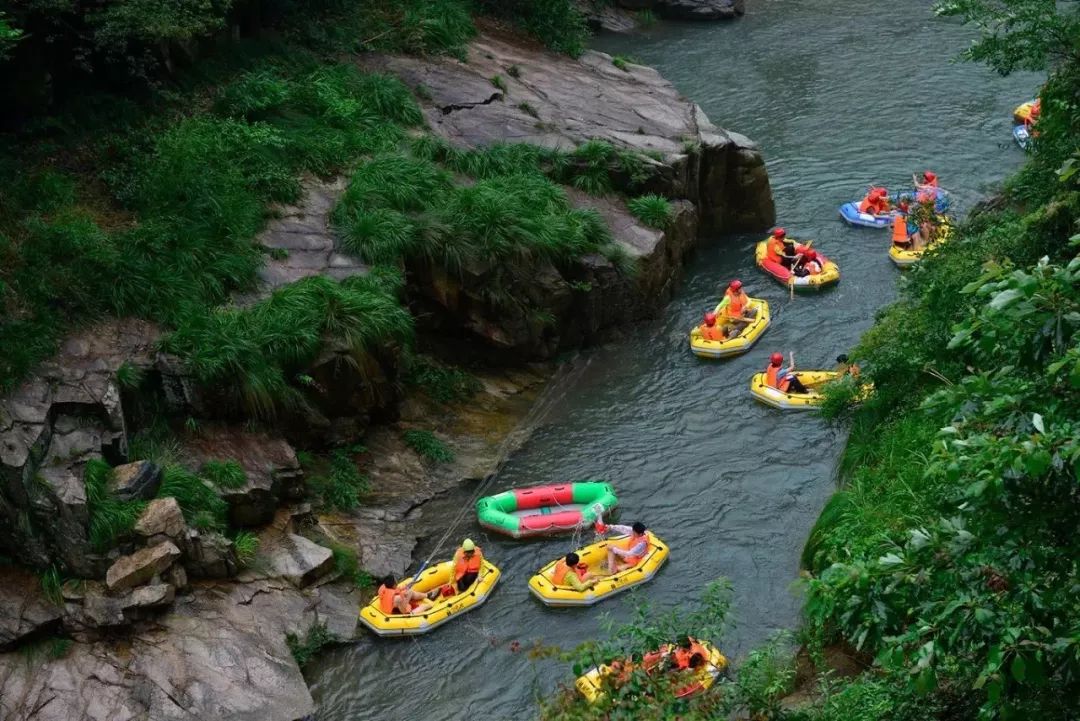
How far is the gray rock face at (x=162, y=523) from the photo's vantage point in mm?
12930

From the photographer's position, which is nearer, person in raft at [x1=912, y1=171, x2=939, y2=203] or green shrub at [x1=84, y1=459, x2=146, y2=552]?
green shrub at [x1=84, y1=459, x2=146, y2=552]

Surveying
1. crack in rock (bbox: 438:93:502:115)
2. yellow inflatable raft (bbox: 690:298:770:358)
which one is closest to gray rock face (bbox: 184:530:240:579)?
yellow inflatable raft (bbox: 690:298:770:358)

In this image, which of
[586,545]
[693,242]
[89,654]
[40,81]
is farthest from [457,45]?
[89,654]

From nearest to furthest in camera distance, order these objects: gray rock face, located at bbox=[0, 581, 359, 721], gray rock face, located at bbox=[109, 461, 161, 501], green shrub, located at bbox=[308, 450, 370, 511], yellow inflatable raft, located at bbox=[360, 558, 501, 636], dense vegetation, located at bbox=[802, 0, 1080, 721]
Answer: dense vegetation, located at bbox=[802, 0, 1080, 721], gray rock face, located at bbox=[0, 581, 359, 721], gray rock face, located at bbox=[109, 461, 161, 501], yellow inflatable raft, located at bbox=[360, 558, 501, 636], green shrub, located at bbox=[308, 450, 370, 511]

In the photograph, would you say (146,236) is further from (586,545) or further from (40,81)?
(586,545)

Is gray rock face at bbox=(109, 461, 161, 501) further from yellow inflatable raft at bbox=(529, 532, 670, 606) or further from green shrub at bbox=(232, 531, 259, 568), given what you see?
yellow inflatable raft at bbox=(529, 532, 670, 606)

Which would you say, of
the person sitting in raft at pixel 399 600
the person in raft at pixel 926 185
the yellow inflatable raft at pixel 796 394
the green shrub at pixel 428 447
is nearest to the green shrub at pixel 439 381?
the green shrub at pixel 428 447

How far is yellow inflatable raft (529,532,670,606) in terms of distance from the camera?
14.0 metres

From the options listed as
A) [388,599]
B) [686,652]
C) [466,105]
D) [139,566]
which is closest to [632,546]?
[388,599]

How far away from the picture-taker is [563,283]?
18375 mm

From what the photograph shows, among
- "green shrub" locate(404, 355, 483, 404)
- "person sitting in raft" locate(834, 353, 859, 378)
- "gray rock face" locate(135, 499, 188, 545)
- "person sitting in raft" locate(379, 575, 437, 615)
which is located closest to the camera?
"gray rock face" locate(135, 499, 188, 545)

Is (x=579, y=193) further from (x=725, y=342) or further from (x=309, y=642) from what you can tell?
(x=309, y=642)

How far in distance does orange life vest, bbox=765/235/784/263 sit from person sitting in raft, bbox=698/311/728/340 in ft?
8.38

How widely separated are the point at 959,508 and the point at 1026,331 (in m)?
1.04
